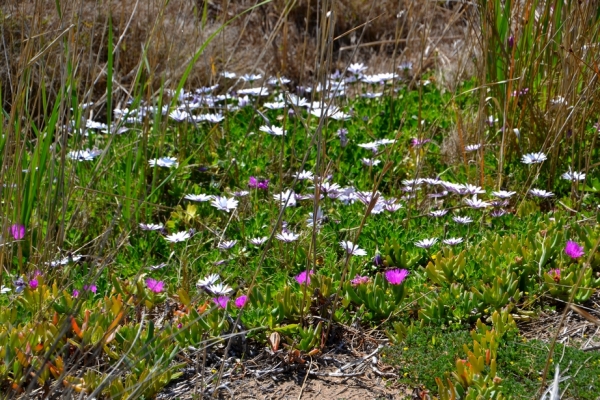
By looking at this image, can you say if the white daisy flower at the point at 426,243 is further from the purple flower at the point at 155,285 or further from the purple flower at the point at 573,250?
the purple flower at the point at 155,285

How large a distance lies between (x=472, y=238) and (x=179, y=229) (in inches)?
48.0

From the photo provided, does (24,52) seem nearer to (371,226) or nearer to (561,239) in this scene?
(371,226)

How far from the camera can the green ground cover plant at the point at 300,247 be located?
2.10 m

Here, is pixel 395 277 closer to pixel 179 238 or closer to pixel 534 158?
pixel 179 238

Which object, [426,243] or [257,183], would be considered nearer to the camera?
[426,243]

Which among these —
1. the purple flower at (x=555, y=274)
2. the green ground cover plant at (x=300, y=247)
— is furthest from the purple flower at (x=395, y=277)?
the purple flower at (x=555, y=274)

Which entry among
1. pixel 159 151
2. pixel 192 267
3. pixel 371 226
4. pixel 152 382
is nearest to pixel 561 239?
pixel 371 226

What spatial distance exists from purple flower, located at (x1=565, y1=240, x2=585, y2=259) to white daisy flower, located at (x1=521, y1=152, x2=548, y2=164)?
23.1 inches

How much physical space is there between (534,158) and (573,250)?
704mm

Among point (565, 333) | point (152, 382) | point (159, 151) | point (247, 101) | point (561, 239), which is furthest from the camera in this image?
point (247, 101)

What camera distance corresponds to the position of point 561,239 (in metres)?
2.66

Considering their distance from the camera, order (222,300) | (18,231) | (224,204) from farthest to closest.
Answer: (224,204), (18,231), (222,300)

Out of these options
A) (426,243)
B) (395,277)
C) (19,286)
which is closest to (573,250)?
(426,243)

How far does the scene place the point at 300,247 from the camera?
2.79 metres
